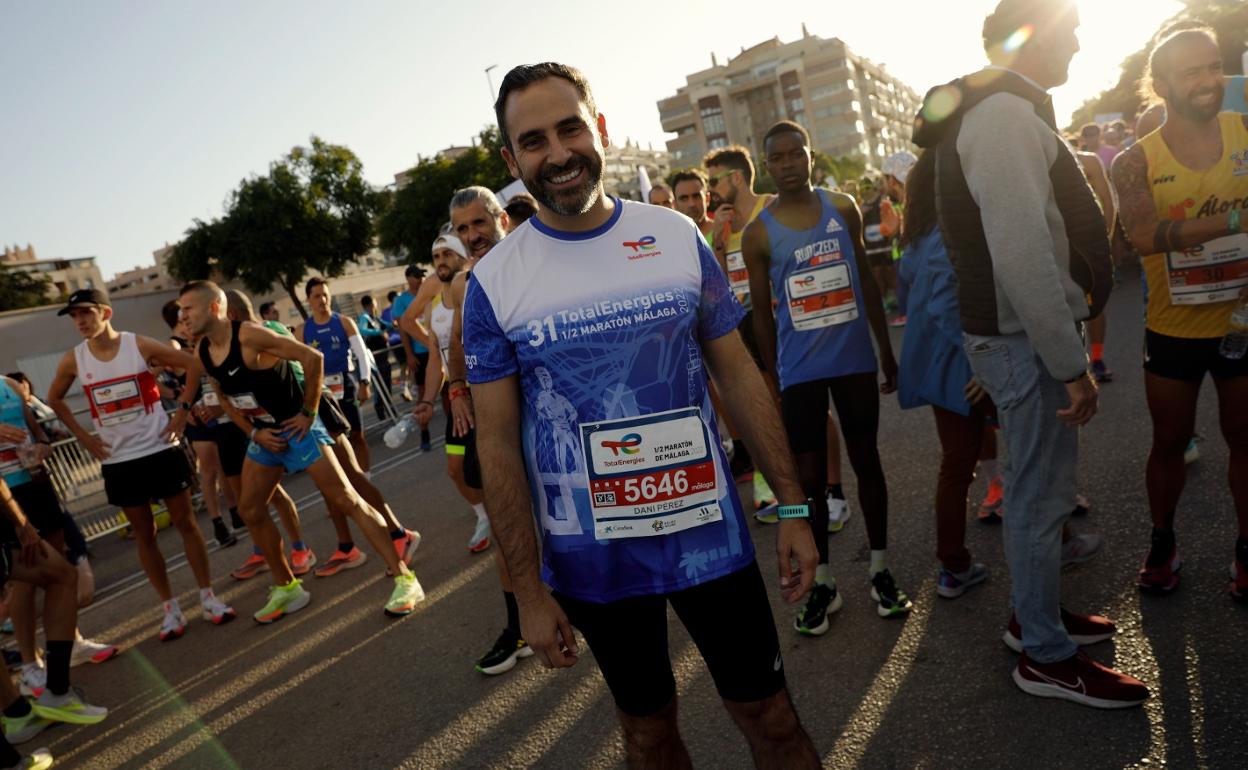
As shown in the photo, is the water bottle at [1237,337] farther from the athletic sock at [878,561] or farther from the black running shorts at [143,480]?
the black running shorts at [143,480]

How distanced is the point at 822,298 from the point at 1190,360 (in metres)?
1.45

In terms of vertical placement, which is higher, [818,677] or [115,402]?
[115,402]

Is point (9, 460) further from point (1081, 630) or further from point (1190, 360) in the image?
point (1190, 360)

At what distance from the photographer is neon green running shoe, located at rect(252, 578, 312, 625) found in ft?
17.5

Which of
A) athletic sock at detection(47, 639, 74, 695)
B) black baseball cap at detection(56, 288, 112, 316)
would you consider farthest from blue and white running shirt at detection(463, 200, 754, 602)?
black baseball cap at detection(56, 288, 112, 316)

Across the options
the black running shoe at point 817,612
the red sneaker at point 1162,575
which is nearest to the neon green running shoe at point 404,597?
the black running shoe at point 817,612

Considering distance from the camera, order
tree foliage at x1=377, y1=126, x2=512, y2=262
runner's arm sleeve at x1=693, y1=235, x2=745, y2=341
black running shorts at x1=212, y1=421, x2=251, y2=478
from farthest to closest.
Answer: tree foliage at x1=377, y1=126, x2=512, y2=262 → black running shorts at x1=212, y1=421, x2=251, y2=478 → runner's arm sleeve at x1=693, y1=235, x2=745, y2=341

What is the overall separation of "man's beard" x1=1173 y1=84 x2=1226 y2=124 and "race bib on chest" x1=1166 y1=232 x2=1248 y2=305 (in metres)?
0.46

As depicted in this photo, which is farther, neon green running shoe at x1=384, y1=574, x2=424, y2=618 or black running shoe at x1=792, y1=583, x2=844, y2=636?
neon green running shoe at x1=384, y1=574, x2=424, y2=618

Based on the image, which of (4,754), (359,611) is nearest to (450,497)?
(359,611)

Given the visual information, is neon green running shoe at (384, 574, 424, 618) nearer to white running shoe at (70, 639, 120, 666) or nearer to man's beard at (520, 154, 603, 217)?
white running shoe at (70, 639, 120, 666)

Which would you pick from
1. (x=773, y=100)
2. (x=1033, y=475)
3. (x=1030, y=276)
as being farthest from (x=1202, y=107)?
(x=773, y=100)

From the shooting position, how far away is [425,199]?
177ft

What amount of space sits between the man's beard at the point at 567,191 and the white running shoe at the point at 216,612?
4.87m
